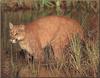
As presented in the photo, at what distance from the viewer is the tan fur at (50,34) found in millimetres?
8547

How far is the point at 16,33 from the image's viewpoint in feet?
27.5

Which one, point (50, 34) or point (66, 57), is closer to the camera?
point (66, 57)

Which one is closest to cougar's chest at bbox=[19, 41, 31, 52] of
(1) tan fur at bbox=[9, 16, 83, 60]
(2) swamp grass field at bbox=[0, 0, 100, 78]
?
(1) tan fur at bbox=[9, 16, 83, 60]

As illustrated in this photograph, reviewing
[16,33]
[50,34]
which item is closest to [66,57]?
[50,34]

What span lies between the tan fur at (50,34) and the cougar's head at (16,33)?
49 mm

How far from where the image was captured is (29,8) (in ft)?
43.7

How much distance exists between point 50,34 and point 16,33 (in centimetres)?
68

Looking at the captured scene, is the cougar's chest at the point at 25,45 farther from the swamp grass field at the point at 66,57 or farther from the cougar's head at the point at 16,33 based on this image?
the swamp grass field at the point at 66,57

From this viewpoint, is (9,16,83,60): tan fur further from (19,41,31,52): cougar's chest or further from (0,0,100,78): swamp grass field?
(0,0,100,78): swamp grass field

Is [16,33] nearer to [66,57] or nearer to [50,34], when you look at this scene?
[50,34]

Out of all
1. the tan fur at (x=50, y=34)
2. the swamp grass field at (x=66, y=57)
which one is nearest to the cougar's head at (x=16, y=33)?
the tan fur at (x=50, y=34)

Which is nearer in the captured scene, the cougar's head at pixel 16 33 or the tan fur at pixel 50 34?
the cougar's head at pixel 16 33

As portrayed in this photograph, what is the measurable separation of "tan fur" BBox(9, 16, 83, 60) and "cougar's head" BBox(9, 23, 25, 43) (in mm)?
49

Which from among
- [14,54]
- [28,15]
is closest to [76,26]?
[14,54]
